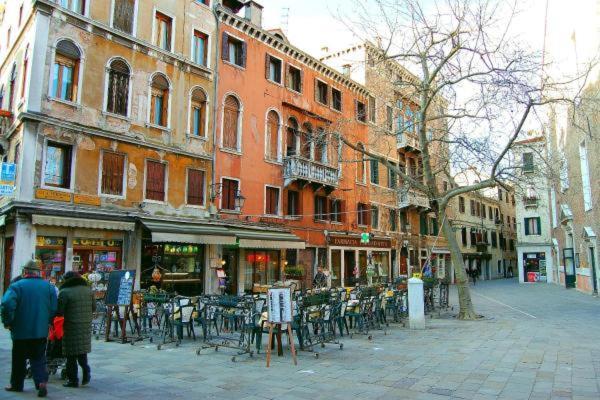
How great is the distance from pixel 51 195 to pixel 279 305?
9.61 metres

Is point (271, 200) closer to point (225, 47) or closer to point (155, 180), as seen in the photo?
point (155, 180)

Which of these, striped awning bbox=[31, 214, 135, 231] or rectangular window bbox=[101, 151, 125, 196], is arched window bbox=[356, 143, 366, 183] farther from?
striped awning bbox=[31, 214, 135, 231]

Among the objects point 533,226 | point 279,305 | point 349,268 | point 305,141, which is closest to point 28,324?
point 279,305

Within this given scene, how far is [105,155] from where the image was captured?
50.5ft

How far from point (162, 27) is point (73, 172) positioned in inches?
284

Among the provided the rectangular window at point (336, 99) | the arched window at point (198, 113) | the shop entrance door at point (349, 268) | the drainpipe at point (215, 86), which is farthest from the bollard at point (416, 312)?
the rectangular window at point (336, 99)

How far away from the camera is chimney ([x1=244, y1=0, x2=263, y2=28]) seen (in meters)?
22.7

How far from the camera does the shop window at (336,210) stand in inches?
1022

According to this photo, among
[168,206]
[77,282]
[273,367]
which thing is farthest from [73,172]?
[273,367]

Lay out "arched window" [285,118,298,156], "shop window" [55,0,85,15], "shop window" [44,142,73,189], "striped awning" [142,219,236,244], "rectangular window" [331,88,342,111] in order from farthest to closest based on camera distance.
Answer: "rectangular window" [331,88,342,111], "arched window" [285,118,298,156], "striped awning" [142,219,236,244], "shop window" [55,0,85,15], "shop window" [44,142,73,189]

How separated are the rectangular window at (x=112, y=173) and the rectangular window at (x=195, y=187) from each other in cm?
297

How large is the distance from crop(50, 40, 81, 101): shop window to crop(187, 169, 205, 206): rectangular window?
520 centimetres

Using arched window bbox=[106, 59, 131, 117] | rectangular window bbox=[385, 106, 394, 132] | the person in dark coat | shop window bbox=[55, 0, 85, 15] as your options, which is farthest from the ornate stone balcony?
the person in dark coat

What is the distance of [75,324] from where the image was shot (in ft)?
20.2
